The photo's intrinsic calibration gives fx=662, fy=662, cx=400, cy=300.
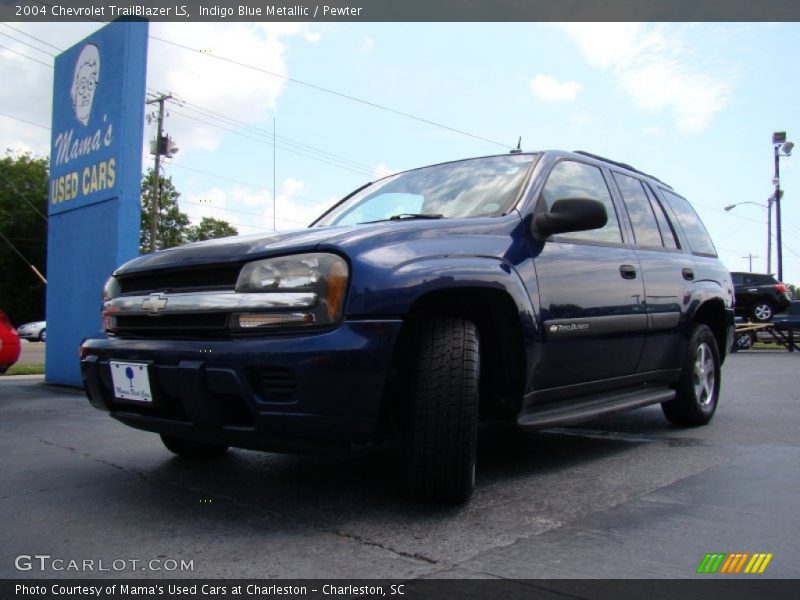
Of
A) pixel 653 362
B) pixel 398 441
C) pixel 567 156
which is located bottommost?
pixel 398 441

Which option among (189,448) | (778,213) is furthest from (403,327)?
(778,213)

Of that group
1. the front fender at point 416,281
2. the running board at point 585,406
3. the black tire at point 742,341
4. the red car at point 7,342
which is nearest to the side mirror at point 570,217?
the front fender at point 416,281

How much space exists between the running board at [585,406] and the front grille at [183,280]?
140 cm

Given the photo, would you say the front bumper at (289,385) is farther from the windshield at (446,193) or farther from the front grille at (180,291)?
the windshield at (446,193)

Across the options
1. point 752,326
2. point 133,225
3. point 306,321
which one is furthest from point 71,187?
point 752,326

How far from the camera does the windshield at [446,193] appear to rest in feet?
10.8

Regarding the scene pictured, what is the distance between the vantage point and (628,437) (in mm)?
4273

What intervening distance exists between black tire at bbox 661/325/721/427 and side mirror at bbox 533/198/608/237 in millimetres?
1835

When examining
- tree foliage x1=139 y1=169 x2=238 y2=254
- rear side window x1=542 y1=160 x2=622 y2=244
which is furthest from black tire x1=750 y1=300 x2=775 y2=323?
tree foliage x1=139 y1=169 x2=238 y2=254

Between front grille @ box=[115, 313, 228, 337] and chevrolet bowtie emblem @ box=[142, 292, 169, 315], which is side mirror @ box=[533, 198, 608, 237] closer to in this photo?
front grille @ box=[115, 313, 228, 337]

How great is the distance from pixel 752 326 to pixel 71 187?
14318 mm
